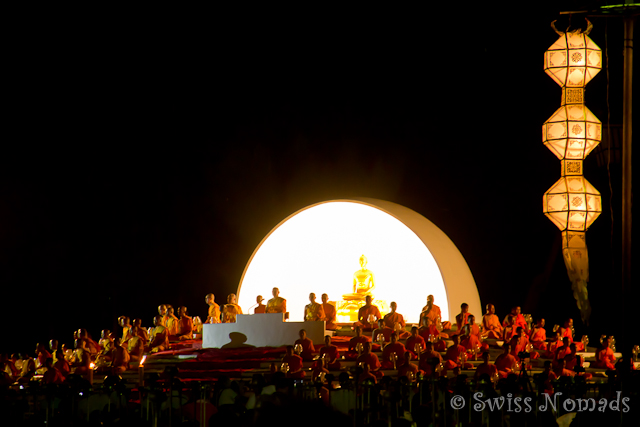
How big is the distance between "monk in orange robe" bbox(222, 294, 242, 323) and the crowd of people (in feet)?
0.05

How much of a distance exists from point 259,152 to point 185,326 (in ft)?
10.4

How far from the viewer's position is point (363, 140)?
1380cm

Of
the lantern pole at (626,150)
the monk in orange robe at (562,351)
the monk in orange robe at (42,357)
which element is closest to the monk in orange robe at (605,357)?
the monk in orange robe at (562,351)

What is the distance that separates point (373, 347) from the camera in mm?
11406

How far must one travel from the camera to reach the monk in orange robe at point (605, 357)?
11117 millimetres

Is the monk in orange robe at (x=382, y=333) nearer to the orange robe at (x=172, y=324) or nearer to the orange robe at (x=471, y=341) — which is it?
the orange robe at (x=471, y=341)

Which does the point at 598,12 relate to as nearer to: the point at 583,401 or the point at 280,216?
the point at 583,401

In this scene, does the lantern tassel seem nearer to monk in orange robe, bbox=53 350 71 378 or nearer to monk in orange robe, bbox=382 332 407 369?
monk in orange robe, bbox=382 332 407 369

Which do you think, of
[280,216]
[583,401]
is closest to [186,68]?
[280,216]

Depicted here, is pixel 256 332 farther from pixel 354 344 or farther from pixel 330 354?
pixel 354 344

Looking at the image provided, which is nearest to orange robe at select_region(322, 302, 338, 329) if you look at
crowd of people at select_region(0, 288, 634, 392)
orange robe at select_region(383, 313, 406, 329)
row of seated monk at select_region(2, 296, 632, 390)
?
crowd of people at select_region(0, 288, 634, 392)

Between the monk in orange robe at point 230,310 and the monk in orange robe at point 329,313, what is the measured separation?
1.54m

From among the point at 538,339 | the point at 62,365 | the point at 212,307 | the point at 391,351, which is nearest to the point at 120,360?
the point at 62,365

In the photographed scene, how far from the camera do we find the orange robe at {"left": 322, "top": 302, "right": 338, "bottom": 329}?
12.9 meters
